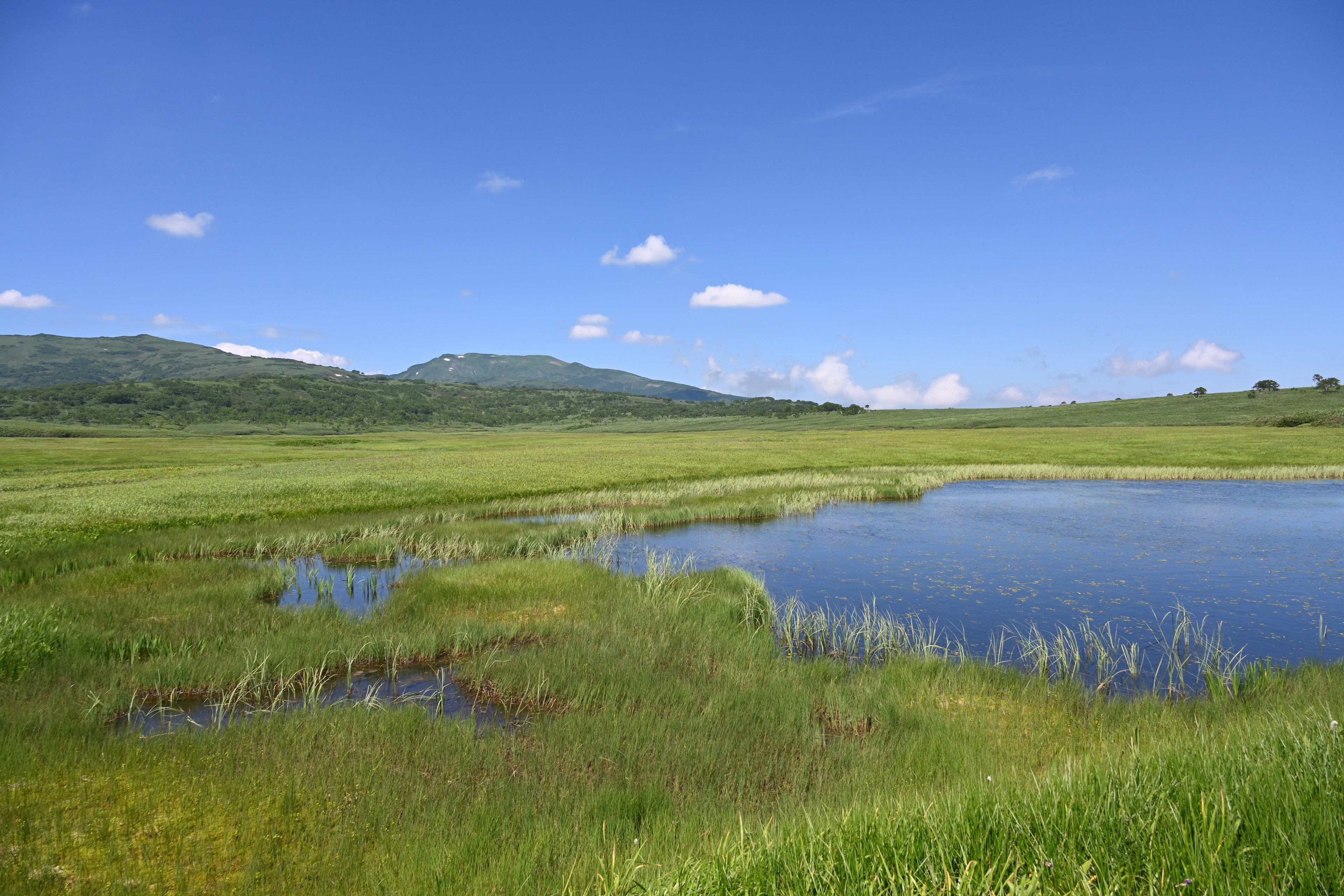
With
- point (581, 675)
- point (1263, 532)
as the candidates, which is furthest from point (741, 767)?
point (1263, 532)

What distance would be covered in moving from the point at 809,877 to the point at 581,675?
6.67 m

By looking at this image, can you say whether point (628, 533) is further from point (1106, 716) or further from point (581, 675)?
point (1106, 716)

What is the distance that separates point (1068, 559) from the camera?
1973 centimetres

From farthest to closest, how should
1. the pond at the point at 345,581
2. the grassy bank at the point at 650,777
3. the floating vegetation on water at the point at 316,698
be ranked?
1. the pond at the point at 345,581
2. the floating vegetation on water at the point at 316,698
3. the grassy bank at the point at 650,777

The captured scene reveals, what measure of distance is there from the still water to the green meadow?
355 centimetres

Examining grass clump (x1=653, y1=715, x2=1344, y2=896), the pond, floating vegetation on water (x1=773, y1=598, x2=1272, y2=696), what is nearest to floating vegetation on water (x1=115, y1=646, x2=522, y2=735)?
the pond

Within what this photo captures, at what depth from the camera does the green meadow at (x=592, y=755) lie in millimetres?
3965

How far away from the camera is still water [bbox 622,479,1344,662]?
14.2m

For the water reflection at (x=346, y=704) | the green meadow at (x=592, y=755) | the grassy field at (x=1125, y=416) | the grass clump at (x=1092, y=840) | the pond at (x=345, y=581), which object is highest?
the grassy field at (x=1125, y=416)

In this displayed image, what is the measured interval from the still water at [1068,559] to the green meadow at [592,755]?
3.55 metres

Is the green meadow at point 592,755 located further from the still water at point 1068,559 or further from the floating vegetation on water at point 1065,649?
the still water at point 1068,559

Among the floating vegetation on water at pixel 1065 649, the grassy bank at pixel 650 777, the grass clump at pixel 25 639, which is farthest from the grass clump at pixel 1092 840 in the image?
the grass clump at pixel 25 639

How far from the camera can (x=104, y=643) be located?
35.7ft

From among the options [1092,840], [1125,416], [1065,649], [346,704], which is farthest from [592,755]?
[1125,416]
